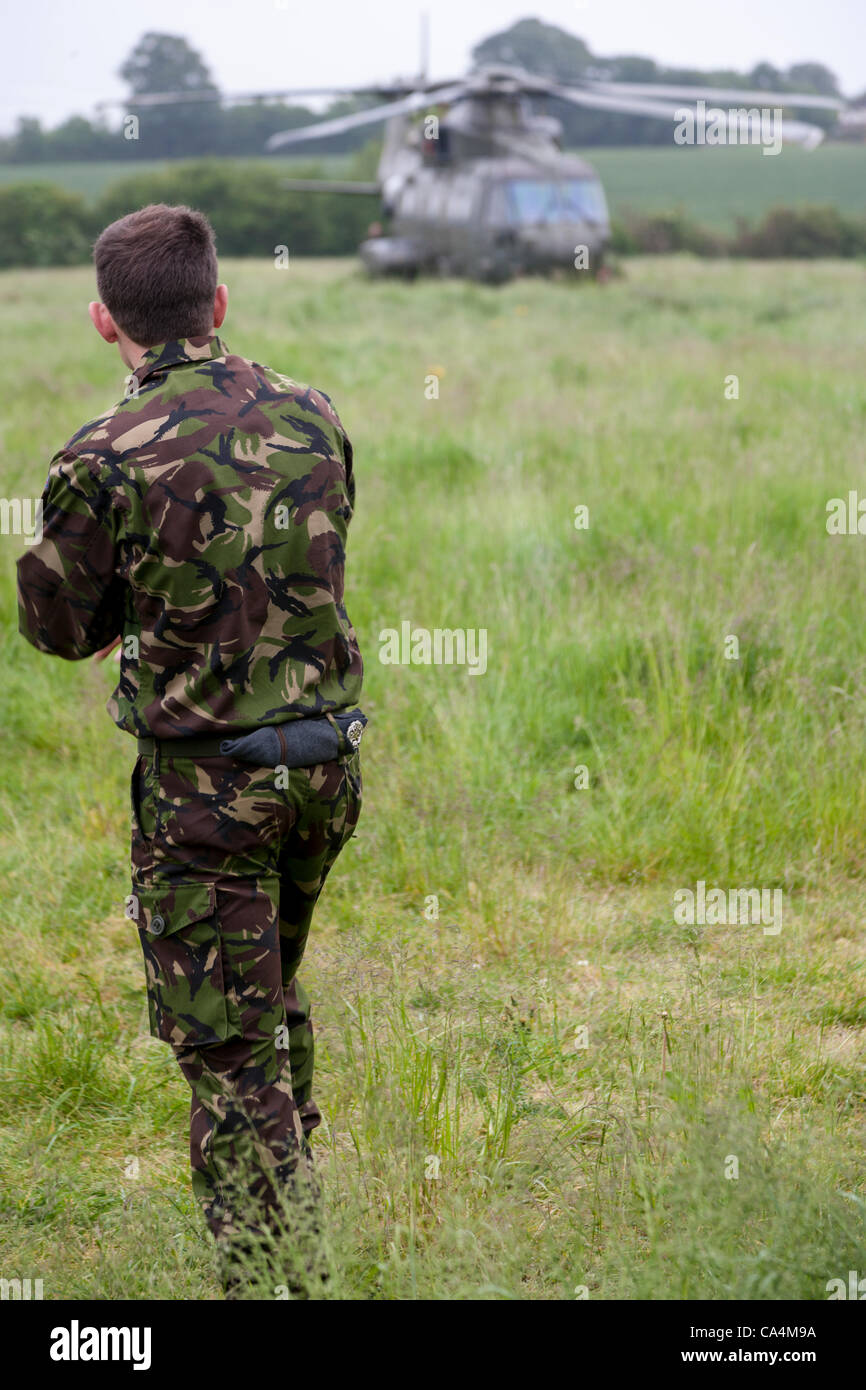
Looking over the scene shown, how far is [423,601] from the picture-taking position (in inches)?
237

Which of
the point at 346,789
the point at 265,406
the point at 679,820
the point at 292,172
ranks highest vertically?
the point at 292,172

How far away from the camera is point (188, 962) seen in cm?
237

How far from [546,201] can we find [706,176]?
5608cm

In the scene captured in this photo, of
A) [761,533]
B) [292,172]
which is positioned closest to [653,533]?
[761,533]

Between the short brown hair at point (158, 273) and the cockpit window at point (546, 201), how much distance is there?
2117cm

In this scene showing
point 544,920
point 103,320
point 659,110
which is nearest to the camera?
point 103,320

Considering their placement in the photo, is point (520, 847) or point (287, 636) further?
point (520, 847)

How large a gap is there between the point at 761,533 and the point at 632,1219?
450 centimetres

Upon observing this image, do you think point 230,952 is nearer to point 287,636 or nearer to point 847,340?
point 287,636

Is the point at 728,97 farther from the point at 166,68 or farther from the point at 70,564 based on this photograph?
the point at 166,68

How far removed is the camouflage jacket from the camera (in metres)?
2.27

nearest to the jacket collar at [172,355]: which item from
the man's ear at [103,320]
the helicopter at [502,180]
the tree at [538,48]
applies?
the man's ear at [103,320]

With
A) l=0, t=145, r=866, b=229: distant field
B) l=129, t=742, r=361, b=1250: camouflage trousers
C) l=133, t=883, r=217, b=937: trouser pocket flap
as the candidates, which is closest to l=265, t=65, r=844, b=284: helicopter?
l=129, t=742, r=361, b=1250: camouflage trousers

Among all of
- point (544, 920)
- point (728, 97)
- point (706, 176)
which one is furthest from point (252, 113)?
point (544, 920)
